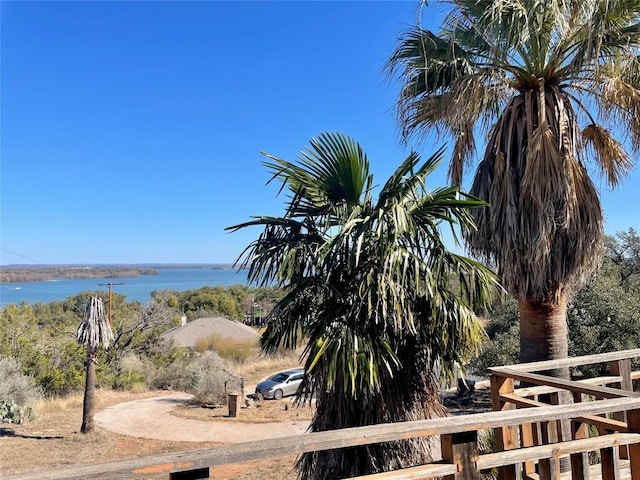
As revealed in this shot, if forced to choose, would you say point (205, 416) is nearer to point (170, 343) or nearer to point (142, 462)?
point (170, 343)

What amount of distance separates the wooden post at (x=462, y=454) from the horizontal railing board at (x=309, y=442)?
0.26 feet

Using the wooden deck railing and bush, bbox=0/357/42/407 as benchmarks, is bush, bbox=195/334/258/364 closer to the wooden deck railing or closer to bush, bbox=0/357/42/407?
bush, bbox=0/357/42/407

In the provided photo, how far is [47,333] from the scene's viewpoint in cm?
1867

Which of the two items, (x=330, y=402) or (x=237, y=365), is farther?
(x=237, y=365)

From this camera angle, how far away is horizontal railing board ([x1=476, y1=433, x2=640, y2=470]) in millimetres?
2033

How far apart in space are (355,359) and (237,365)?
65.5 ft

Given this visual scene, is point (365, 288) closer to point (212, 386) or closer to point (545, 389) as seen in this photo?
point (545, 389)

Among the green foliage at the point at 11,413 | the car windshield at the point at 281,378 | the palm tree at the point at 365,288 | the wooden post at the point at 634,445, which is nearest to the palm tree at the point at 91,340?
the green foliage at the point at 11,413

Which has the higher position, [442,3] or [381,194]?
[442,3]

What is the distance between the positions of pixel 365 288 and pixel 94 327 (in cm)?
971

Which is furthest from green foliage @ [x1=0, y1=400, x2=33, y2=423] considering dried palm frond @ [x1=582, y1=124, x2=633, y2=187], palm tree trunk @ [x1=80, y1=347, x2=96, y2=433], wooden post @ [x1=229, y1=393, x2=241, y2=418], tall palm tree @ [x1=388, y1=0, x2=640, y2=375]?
dried palm frond @ [x1=582, y1=124, x2=633, y2=187]

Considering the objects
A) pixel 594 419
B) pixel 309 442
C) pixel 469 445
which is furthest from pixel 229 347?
pixel 309 442

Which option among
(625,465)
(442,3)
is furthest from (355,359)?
(442,3)

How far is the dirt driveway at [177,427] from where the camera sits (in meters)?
10.3
